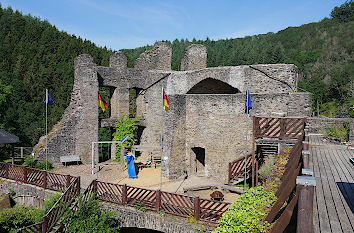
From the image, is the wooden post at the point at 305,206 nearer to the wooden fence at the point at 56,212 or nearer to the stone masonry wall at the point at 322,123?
the wooden fence at the point at 56,212

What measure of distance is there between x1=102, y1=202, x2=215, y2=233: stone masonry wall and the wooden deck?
3.43 m

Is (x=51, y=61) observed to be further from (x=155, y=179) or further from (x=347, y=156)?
(x=347, y=156)

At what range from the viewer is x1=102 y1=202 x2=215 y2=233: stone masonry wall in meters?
7.74

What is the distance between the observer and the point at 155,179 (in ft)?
40.6

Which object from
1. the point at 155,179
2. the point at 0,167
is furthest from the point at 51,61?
the point at 155,179

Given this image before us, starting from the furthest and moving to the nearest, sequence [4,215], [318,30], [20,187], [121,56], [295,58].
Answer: [318,30] → [295,58] → [121,56] → [20,187] → [4,215]

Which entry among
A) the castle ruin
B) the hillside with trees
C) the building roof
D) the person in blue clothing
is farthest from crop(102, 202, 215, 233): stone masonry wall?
the hillside with trees

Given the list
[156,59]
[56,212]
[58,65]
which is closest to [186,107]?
[156,59]

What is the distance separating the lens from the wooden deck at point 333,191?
9.96 ft

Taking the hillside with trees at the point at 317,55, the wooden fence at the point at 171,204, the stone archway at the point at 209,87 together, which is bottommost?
the wooden fence at the point at 171,204

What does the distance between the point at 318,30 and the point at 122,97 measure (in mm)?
68256

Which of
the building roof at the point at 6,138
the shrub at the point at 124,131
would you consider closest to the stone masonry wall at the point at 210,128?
the shrub at the point at 124,131

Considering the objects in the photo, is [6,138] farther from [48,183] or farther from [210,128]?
[210,128]

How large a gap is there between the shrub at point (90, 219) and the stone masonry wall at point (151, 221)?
0.79ft
